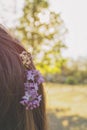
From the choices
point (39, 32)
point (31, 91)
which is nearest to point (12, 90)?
point (31, 91)

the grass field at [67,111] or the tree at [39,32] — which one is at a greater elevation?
the tree at [39,32]

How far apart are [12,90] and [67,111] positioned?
9062 mm

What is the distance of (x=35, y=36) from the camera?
8961 mm

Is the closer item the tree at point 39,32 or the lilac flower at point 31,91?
the lilac flower at point 31,91

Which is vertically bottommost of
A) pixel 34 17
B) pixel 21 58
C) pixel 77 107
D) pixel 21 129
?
pixel 77 107

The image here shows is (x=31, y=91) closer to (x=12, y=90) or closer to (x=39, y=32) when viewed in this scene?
(x=12, y=90)

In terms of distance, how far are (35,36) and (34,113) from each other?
806 centimetres

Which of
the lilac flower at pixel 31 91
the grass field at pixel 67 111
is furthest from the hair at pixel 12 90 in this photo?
the grass field at pixel 67 111

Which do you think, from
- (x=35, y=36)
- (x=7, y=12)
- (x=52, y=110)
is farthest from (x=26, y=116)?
(x=52, y=110)

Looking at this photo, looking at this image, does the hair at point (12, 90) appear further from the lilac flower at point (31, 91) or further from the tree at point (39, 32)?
the tree at point (39, 32)

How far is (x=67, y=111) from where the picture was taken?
982 cm

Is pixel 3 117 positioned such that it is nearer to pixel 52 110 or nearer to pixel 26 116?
pixel 26 116

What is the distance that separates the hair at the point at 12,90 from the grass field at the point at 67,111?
487 centimetres

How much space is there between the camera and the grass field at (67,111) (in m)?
7.83
